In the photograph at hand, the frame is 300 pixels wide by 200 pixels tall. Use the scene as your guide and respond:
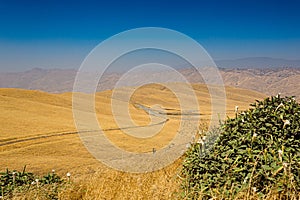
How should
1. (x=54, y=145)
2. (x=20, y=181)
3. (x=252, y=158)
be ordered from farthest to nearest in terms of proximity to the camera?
(x=54, y=145) < (x=20, y=181) < (x=252, y=158)

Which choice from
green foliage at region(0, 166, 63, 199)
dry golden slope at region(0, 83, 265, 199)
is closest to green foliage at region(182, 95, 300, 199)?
dry golden slope at region(0, 83, 265, 199)

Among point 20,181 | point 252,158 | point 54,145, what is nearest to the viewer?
point 252,158

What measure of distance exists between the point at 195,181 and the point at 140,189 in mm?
1137

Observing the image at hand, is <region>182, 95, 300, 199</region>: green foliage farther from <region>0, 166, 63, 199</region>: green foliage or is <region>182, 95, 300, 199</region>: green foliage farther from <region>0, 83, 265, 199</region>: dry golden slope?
<region>0, 166, 63, 199</region>: green foliage

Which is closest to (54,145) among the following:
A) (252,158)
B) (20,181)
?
(20,181)

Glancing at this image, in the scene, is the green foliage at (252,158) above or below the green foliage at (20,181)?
above

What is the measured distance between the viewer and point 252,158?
453 centimetres

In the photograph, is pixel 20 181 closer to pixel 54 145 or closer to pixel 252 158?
pixel 252 158

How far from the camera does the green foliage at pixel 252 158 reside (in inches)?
169

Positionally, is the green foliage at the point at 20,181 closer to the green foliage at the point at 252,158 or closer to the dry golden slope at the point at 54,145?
the dry golden slope at the point at 54,145

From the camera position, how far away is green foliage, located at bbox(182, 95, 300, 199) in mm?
4305

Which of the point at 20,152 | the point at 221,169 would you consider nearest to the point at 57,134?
the point at 20,152

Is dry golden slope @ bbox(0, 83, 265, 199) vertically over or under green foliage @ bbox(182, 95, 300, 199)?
under

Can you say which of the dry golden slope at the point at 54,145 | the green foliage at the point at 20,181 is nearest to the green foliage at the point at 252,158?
the dry golden slope at the point at 54,145
